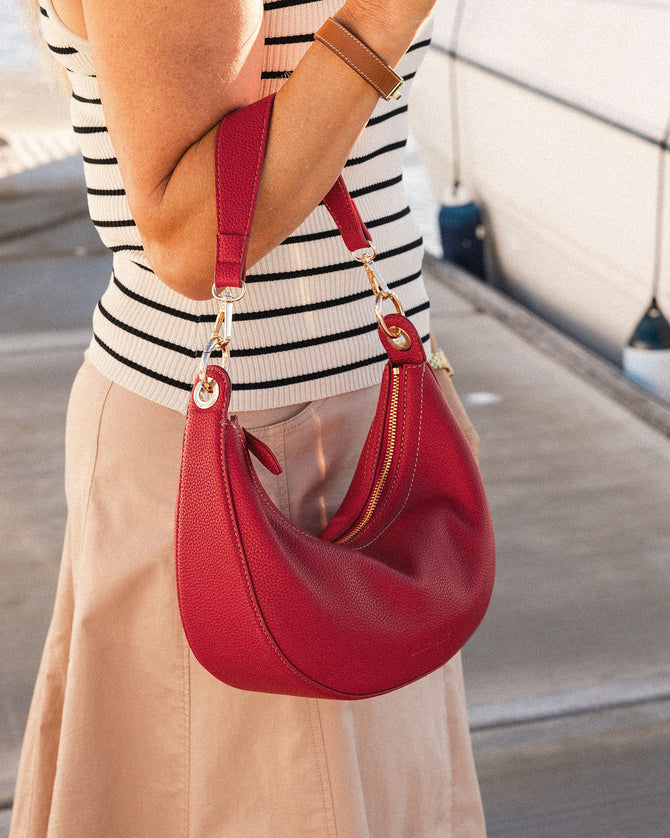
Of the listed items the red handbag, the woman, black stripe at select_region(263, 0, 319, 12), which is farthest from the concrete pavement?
black stripe at select_region(263, 0, 319, 12)

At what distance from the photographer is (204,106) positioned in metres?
0.54

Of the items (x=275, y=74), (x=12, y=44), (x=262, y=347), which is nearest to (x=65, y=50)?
(x=275, y=74)

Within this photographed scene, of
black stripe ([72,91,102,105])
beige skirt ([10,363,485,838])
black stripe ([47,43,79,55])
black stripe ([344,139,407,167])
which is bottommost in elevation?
beige skirt ([10,363,485,838])

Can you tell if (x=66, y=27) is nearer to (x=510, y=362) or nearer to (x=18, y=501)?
(x=18, y=501)

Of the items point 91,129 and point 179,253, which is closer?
point 179,253

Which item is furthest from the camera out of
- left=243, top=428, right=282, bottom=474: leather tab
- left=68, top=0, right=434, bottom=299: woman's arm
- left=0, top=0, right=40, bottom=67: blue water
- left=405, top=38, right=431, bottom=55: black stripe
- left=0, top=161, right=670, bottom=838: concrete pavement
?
left=0, top=0, right=40, bottom=67: blue water

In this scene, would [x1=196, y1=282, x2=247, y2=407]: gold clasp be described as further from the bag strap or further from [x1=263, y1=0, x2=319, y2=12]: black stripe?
[x1=263, y1=0, x2=319, y2=12]: black stripe

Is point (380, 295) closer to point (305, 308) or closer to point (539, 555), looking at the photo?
point (305, 308)

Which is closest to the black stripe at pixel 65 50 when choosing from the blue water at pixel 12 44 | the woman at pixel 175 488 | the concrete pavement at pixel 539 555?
the woman at pixel 175 488

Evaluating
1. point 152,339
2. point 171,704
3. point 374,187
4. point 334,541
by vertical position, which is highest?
point 374,187

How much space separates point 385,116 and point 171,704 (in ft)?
1.67

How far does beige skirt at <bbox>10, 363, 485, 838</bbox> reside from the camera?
2.45 ft

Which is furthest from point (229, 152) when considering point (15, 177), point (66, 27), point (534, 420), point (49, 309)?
point (15, 177)

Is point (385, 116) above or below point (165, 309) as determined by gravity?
above
